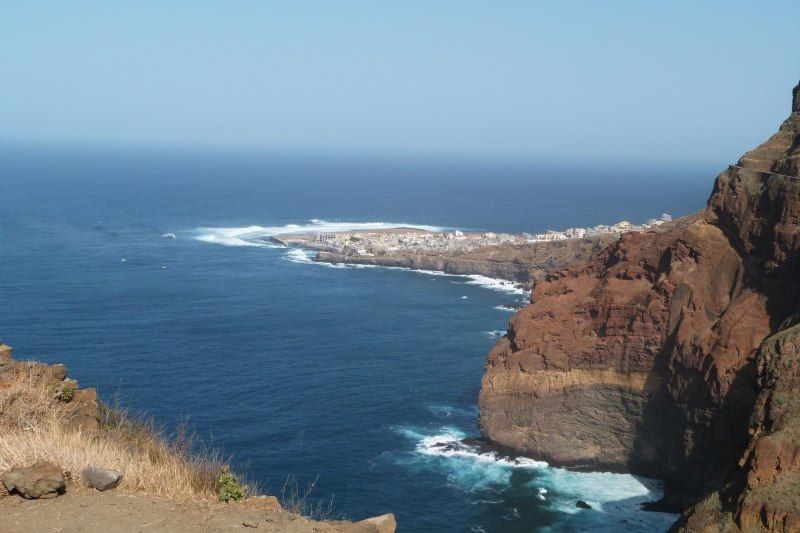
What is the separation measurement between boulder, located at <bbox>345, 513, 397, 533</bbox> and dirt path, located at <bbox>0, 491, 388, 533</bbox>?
0.06ft

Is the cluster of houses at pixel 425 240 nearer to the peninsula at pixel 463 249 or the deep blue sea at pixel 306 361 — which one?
the peninsula at pixel 463 249

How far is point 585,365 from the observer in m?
50.1

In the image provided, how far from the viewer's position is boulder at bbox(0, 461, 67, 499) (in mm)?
15375

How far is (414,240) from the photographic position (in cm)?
14750

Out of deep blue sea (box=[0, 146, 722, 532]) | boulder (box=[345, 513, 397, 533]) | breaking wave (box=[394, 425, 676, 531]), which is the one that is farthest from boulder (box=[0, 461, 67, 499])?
breaking wave (box=[394, 425, 676, 531])

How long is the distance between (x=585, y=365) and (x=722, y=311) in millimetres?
8543

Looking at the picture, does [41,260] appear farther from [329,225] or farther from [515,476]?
[515,476]

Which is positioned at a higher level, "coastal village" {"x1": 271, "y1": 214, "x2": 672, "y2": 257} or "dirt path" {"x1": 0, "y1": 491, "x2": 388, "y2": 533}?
"dirt path" {"x1": 0, "y1": 491, "x2": 388, "y2": 533}

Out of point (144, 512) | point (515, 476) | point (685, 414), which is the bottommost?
point (515, 476)

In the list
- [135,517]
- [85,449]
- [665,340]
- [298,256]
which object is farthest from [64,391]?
[298,256]

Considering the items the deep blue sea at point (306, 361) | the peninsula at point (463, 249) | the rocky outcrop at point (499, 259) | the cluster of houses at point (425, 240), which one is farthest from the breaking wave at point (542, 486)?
the cluster of houses at point (425, 240)

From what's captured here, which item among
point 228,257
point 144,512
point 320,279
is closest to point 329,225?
point 228,257

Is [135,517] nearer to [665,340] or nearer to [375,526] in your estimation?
[375,526]

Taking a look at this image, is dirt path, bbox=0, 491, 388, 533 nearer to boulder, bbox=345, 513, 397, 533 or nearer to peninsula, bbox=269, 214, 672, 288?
boulder, bbox=345, 513, 397, 533
